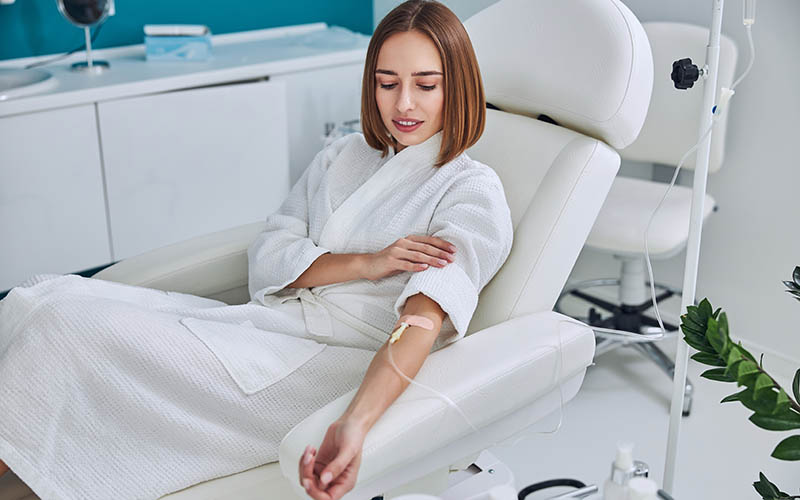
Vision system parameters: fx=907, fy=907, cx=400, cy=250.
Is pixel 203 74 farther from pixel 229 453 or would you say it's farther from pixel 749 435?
pixel 749 435

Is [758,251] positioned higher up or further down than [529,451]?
higher up

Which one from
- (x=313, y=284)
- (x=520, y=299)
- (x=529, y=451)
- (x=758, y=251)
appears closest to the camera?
(x=520, y=299)

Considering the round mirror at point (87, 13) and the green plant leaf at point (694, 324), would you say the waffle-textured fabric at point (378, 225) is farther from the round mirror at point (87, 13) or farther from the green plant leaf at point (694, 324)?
the round mirror at point (87, 13)

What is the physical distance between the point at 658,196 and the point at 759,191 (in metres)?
0.28

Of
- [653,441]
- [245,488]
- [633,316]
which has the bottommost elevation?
[653,441]

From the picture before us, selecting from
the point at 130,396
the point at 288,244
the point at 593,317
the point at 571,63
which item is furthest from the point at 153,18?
the point at 130,396

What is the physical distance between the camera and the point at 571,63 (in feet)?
5.12

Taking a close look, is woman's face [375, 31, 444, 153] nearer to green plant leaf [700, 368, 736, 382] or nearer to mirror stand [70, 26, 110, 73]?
green plant leaf [700, 368, 736, 382]

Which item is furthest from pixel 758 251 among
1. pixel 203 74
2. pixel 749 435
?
pixel 203 74

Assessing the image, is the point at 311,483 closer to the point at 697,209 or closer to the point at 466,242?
the point at 466,242

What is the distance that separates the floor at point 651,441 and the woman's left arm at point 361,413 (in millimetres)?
726

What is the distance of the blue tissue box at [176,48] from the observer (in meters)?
2.70

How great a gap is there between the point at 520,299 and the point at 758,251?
4.01ft

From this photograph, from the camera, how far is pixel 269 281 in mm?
1648
